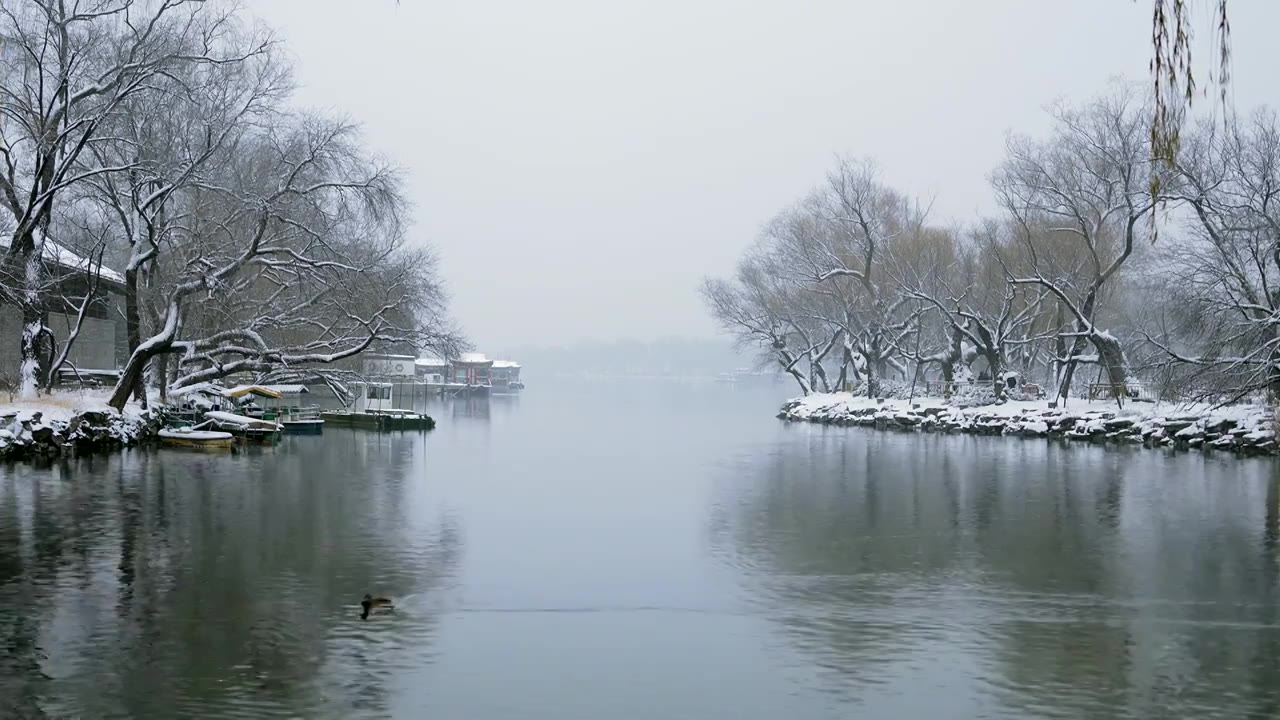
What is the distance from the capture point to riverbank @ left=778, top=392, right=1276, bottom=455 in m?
40.9

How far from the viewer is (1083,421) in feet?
161

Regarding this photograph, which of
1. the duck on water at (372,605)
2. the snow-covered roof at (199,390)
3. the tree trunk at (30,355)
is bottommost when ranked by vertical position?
the duck on water at (372,605)

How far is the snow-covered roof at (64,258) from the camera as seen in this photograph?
3959 cm

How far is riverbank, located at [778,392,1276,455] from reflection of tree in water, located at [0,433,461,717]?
2882cm

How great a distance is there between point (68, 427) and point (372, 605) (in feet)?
78.7

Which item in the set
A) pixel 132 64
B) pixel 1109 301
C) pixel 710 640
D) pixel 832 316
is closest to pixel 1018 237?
pixel 1109 301

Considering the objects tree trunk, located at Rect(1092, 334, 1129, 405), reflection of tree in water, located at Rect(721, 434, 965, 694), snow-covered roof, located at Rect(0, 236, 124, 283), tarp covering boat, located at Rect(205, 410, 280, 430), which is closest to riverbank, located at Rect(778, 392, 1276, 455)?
tree trunk, located at Rect(1092, 334, 1129, 405)

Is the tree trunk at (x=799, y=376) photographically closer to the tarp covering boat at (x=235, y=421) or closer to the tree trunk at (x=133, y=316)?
the tarp covering boat at (x=235, y=421)

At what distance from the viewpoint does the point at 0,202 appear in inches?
1390

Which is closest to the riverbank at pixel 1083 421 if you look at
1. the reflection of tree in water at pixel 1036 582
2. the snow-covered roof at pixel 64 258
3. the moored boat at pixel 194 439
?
the reflection of tree in water at pixel 1036 582

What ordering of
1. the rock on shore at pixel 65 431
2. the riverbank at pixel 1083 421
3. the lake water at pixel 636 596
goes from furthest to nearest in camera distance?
the riverbank at pixel 1083 421, the rock on shore at pixel 65 431, the lake water at pixel 636 596

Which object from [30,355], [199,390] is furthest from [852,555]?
[199,390]

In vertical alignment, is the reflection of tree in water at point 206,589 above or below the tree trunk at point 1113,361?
below

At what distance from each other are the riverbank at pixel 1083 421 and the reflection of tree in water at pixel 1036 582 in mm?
9818
